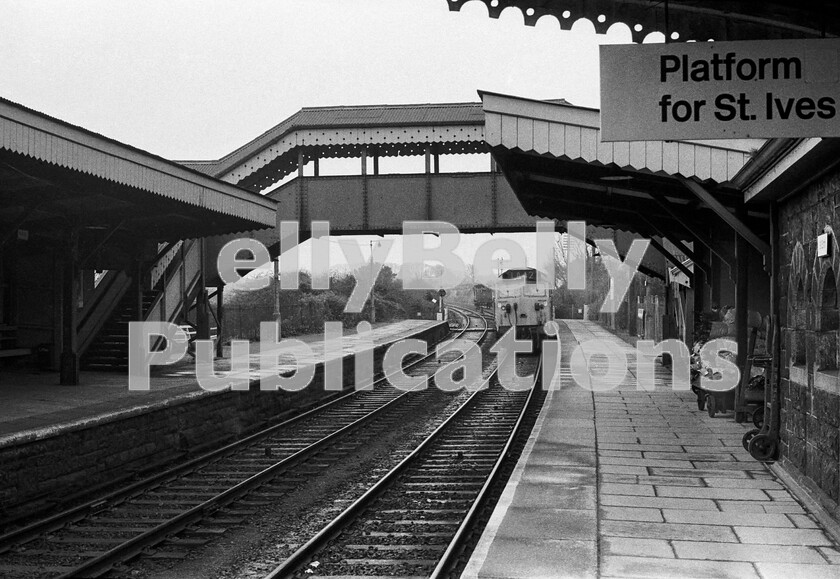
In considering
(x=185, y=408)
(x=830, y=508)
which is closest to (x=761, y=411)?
(x=830, y=508)

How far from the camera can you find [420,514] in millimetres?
8406

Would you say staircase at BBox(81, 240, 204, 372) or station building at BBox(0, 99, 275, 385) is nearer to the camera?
station building at BBox(0, 99, 275, 385)

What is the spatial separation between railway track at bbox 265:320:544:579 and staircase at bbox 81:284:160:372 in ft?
23.2

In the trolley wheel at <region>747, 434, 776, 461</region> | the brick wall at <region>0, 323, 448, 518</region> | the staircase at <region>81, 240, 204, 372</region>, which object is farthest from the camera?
the staircase at <region>81, 240, 204, 372</region>

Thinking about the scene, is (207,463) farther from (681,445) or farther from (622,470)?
(681,445)

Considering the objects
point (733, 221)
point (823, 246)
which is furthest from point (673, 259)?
point (823, 246)

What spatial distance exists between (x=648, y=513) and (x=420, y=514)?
2.23 meters

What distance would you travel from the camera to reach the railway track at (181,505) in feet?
23.3

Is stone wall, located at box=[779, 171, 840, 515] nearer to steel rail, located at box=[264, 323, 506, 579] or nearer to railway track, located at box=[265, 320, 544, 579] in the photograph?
railway track, located at box=[265, 320, 544, 579]

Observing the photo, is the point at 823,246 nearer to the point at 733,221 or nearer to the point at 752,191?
the point at 752,191

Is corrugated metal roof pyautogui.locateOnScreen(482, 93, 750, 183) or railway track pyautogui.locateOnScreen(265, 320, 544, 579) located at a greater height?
corrugated metal roof pyautogui.locateOnScreen(482, 93, 750, 183)

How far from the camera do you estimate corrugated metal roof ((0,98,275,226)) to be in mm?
9938

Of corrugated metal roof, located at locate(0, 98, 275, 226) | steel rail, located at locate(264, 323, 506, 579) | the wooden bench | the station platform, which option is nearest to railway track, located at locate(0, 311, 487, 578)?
steel rail, located at locate(264, 323, 506, 579)

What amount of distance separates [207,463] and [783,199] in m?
7.53
